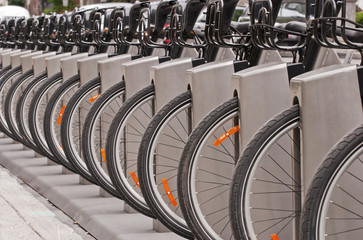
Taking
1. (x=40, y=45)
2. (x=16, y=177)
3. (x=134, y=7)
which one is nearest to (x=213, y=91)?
(x=134, y=7)

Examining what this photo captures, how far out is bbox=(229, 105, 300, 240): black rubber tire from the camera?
357 cm

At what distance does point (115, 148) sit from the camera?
5031mm

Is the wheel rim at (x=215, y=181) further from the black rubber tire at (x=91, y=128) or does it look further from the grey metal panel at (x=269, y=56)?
the black rubber tire at (x=91, y=128)

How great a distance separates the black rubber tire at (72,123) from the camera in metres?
5.97

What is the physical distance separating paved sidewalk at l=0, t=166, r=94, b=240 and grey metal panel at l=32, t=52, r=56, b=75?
134 cm

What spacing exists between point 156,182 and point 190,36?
0.90 metres

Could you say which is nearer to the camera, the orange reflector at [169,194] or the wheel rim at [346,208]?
the wheel rim at [346,208]

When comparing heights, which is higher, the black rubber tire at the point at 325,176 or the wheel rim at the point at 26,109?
the black rubber tire at the point at 325,176

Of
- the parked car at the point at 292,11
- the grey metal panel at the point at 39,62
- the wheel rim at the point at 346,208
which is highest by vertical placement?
the wheel rim at the point at 346,208

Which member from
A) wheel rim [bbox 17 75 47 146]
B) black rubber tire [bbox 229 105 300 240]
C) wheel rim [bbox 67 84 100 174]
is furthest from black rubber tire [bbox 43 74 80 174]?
black rubber tire [bbox 229 105 300 240]

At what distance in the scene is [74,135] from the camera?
6.57m

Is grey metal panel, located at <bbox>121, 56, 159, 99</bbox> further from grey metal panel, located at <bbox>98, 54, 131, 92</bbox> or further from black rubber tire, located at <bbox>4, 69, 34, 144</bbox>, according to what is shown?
black rubber tire, located at <bbox>4, 69, 34, 144</bbox>

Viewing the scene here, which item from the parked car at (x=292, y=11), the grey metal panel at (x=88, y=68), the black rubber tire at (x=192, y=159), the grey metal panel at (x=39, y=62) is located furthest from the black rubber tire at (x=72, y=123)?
the parked car at (x=292, y=11)

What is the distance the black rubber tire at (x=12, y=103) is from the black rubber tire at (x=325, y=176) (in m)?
5.25
